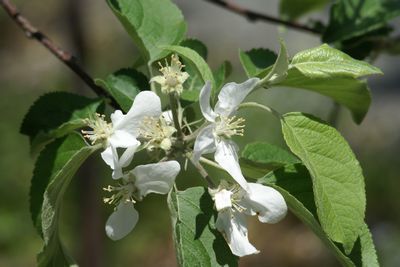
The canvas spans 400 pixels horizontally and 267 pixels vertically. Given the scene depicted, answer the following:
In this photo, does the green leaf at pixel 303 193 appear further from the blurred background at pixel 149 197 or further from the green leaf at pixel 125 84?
the blurred background at pixel 149 197

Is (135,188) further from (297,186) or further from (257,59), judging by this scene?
(257,59)

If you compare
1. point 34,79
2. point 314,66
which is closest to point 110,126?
point 314,66

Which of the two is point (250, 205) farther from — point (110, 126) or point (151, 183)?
point (110, 126)

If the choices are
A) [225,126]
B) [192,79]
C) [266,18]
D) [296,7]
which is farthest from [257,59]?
[296,7]

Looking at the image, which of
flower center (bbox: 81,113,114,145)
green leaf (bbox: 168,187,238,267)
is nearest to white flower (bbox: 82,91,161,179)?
flower center (bbox: 81,113,114,145)

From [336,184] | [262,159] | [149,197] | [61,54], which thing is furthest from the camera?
[149,197]
